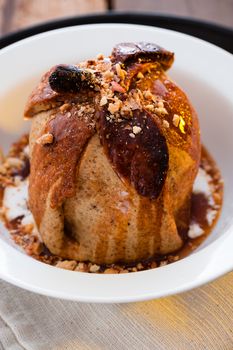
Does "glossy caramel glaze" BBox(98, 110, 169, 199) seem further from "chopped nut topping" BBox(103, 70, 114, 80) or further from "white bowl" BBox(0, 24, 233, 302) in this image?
"white bowl" BBox(0, 24, 233, 302)

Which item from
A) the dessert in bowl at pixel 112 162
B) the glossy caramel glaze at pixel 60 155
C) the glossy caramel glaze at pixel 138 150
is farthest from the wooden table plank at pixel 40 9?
the glossy caramel glaze at pixel 138 150

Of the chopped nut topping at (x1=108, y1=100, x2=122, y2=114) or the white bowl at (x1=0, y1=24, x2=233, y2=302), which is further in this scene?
the white bowl at (x1=0, y1=24, x2=233, y2=302)

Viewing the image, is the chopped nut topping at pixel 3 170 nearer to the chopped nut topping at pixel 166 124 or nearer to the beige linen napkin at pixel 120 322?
the beige linen napkin at pixel 120 322

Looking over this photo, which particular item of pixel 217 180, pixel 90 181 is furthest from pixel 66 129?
pixel 217 180

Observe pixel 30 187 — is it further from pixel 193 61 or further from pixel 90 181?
pixel 193 61

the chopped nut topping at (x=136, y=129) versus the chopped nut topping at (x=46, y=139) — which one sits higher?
the chopped nut topping at (x=136, y=129)

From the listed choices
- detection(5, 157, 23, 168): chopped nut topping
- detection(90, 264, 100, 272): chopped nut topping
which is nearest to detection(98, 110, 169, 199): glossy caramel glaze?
detection(90, 264, 100, 272): chopped nut topping

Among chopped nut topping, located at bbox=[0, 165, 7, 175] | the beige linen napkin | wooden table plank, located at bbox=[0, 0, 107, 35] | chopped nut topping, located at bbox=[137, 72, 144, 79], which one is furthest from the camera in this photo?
wooden table plank, located at bbox=[0, 0, 107, 35]

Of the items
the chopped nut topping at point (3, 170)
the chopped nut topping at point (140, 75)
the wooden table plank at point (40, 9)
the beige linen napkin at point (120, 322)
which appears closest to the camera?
the beige linen napkin at point (120, 322)

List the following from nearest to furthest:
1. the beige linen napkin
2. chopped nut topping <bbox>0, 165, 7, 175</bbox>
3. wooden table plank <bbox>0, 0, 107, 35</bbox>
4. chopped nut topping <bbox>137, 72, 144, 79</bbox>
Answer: the beige linen napkin → chopped nut topping <bbox>137, 72, 144, 79</bbox> → chopped nut topping <bbox>0, 165, 7, 175</bbox> → wooden table plank <bbox>0, 0, 107, 35</bbox>
